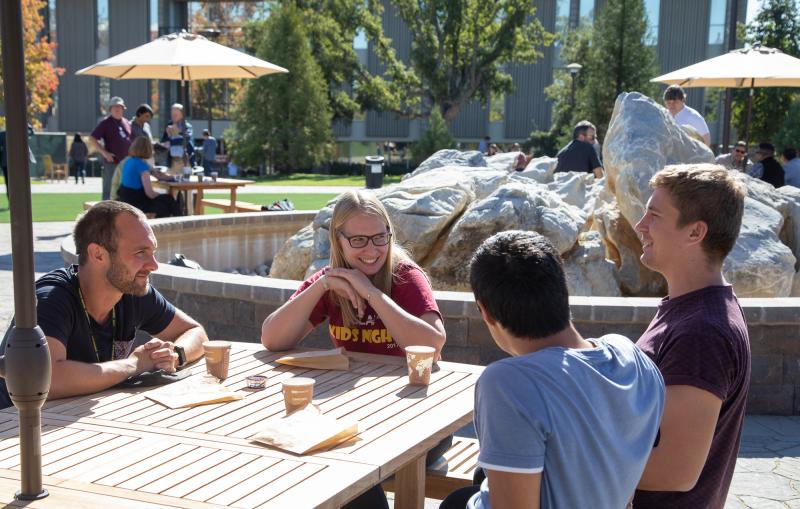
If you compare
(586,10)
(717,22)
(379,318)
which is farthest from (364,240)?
(586,10)

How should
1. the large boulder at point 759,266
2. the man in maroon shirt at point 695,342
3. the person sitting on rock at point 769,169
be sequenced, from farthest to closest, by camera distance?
1. the person sitting on rock at point 769,169
2. the large boulder at point 759,266
3. the man in maroon shirt at point 695,342

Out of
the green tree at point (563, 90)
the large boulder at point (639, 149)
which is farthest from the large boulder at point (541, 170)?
the green tree at point (563, 90)

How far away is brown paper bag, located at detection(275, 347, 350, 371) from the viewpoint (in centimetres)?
329

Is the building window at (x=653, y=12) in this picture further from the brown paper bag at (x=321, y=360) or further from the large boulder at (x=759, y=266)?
the brown paper bag at (x=321, y=360)

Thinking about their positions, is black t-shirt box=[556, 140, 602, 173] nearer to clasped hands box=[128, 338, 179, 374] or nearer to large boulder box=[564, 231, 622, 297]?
large boulder box=[564, 231, 622, 297]

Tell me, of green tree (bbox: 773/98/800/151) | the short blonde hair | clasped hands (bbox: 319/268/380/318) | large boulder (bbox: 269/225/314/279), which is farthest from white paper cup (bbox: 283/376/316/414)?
green tree (bbox: 773/98/800/151)

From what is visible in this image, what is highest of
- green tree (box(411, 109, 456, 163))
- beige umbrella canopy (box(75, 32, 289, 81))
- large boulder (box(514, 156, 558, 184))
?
beige umbrella canopy (box(75, 32, 289, 81))

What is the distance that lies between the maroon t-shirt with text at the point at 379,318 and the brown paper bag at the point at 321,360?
0.85 ft

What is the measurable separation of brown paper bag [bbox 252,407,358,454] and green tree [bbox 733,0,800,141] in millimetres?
33115

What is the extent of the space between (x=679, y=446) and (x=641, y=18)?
33070 millimetres

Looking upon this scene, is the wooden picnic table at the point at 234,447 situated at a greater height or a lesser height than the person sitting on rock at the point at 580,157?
lesser

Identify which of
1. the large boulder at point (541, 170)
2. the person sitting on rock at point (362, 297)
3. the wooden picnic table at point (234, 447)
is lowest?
the wooden picnic table at point (234, 447)

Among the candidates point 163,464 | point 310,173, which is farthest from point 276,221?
point 310,173

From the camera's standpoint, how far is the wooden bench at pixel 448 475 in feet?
10.2
